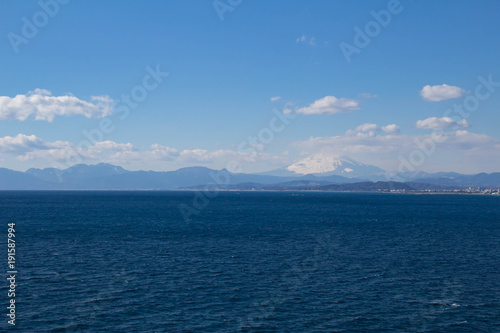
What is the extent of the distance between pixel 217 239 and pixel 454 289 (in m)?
53.5

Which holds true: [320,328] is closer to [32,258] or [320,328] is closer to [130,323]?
[130,323]

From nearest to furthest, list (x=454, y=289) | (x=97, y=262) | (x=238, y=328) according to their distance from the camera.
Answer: (x=238, y=328), (x=454, y=289), (x=97, y=262)

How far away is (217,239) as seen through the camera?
297 feet

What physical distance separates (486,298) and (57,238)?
281 ft

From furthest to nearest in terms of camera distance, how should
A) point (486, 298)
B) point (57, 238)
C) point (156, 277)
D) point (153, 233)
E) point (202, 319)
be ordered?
point (153, 233) → point (57, 238) → point (156, 277) → point (486, 298) → point (202, 319)

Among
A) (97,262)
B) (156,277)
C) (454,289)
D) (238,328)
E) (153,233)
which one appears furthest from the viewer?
(153,233)

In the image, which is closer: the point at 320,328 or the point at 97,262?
the point at 320,328

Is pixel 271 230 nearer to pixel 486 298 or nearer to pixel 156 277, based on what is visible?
pixel 156 277

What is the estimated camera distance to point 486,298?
1841 inches

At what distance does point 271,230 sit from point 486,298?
66816 mm

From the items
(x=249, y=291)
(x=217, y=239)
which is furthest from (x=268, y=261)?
(x=217, y=239)

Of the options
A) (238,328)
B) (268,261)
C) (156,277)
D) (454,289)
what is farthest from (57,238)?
(454,289)

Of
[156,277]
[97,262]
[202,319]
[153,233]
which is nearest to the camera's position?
[202,319]

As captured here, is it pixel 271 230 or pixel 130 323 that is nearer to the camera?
pixel 130 323
